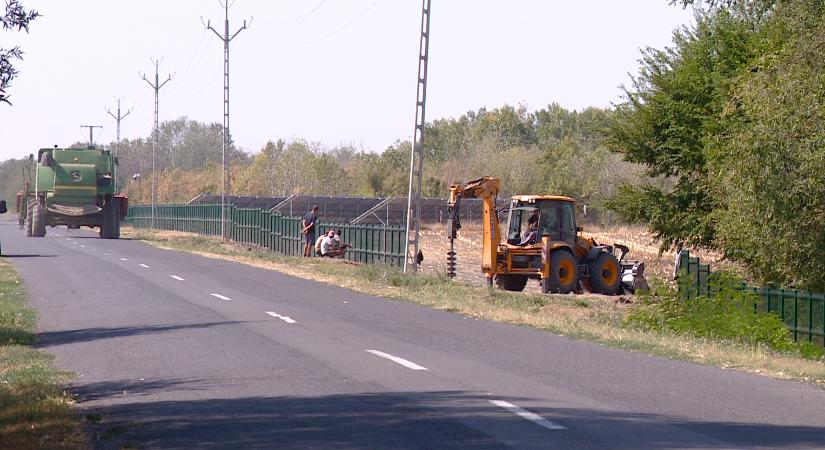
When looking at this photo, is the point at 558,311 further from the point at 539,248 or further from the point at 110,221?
the point at 110,221

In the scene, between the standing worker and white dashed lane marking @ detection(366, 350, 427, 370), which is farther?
the standing worker

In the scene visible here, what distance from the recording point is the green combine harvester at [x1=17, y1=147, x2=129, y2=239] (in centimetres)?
5678

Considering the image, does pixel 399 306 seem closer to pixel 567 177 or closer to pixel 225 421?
pixel 225 421

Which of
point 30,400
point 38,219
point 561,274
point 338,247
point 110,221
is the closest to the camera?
point 30,400

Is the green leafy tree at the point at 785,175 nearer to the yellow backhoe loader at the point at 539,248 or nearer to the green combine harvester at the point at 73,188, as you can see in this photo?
the yellow backhoe loader at the point at 539,248

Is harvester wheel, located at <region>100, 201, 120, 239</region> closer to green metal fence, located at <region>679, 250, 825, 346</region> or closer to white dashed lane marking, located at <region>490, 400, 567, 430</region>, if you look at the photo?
green metal fence, located at <region>679, 250, 825, 346</region>

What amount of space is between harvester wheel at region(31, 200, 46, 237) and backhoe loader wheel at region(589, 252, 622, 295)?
33993 millimetres

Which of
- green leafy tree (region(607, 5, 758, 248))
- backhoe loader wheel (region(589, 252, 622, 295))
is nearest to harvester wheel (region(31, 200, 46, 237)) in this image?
green leafy tree (region(607, 5, 758, 248))

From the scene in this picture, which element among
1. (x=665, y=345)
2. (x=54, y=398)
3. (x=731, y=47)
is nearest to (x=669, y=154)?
(x=731, y=47)

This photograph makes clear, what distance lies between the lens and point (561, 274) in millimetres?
31531

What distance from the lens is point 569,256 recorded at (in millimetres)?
31781

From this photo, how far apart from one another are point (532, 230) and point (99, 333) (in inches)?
642

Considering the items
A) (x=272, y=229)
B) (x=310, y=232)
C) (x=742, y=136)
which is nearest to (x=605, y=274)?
(x=742, y=136)

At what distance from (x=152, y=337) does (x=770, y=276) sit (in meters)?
16.5
